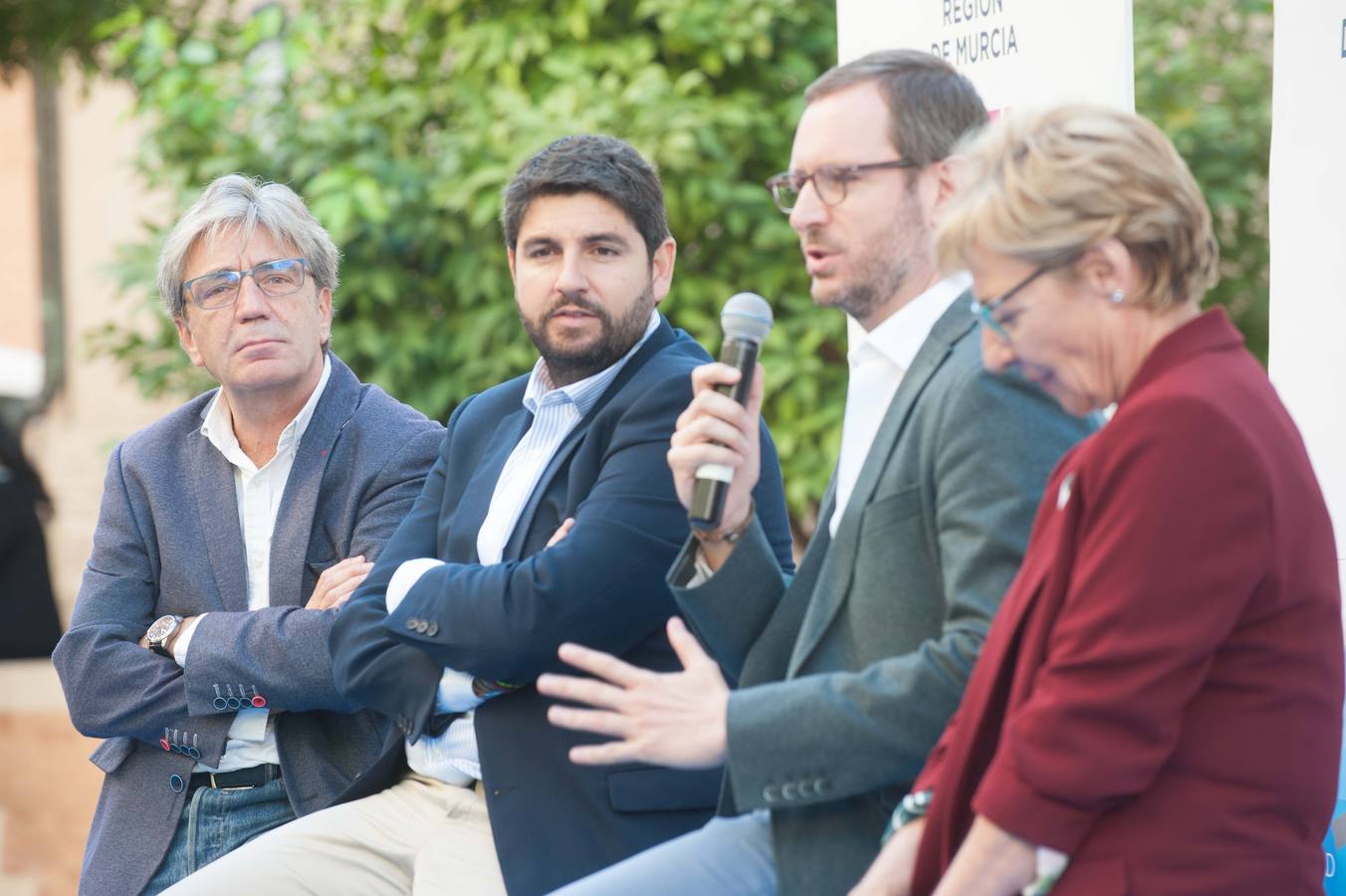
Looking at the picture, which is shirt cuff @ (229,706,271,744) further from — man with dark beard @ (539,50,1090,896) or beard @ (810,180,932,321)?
beard @ (810,180,932,321)

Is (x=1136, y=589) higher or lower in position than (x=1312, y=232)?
lower

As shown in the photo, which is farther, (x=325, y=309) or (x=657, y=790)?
(x=325, y=309)

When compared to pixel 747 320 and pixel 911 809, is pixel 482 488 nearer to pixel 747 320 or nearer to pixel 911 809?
pixel 747 320

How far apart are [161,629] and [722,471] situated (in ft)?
5.35

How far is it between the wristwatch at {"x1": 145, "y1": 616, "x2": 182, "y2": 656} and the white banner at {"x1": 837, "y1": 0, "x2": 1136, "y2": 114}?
6.35 ft

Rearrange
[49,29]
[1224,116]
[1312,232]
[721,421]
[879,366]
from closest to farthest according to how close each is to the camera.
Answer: [721,421] → [879,366] → [1312,232] → [1224,116] → [49,29]

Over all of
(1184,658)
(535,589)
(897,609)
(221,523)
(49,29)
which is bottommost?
(221,523)

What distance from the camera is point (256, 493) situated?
3.57 meters

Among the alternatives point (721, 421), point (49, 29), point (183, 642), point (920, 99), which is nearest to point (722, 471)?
point (721, 421)

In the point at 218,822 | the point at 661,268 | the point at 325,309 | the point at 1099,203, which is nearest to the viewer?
the point at 1099,203

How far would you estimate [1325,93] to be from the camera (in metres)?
2.95

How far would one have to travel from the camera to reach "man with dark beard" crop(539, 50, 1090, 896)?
82.0 inches

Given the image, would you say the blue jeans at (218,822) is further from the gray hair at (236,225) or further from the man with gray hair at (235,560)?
the gray hair at (236,225)

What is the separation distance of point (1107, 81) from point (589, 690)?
1591mm
